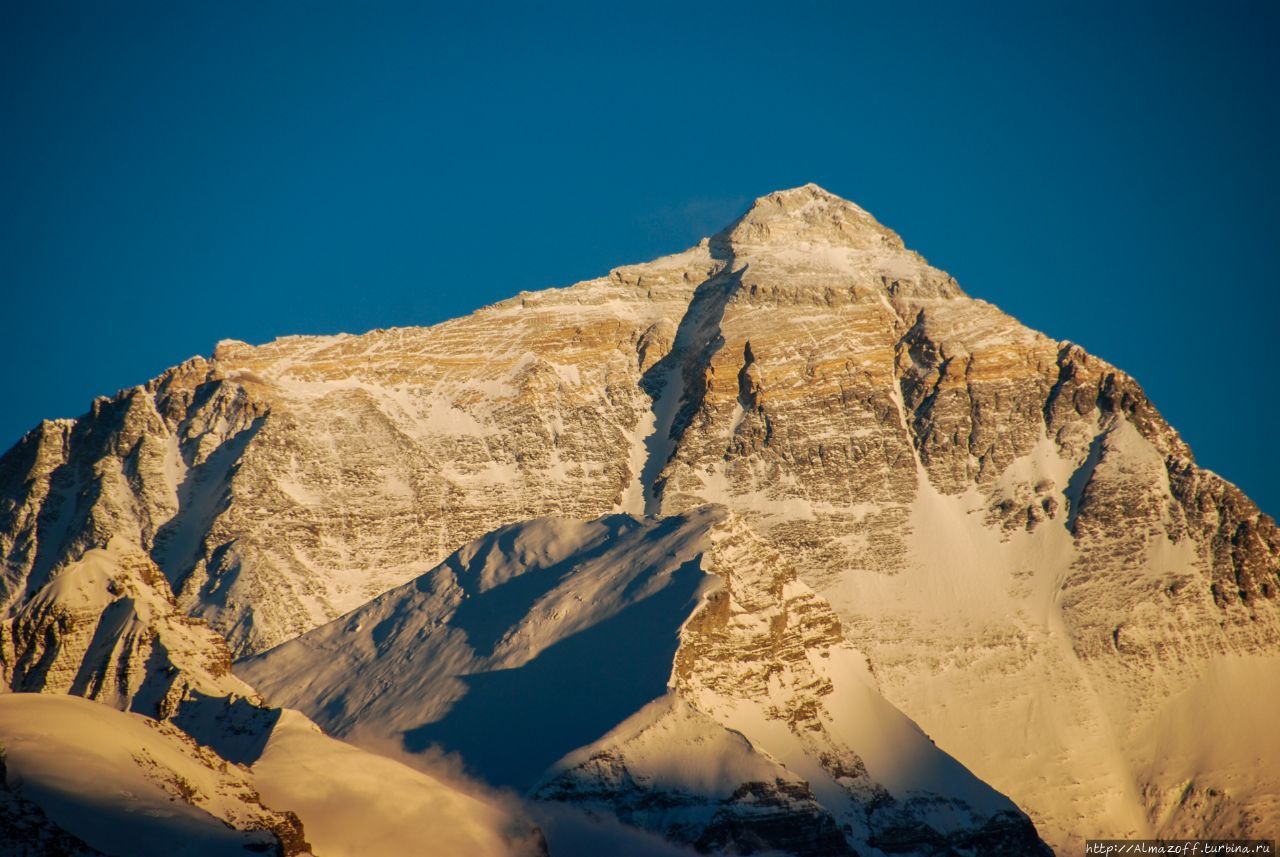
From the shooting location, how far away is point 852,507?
174500mm

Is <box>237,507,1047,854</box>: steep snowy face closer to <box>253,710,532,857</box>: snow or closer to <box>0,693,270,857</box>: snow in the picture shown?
<box>253,710,532,857</box>: snow

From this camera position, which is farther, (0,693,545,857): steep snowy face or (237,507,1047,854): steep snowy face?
(237,507,1047,854): steep snowy face

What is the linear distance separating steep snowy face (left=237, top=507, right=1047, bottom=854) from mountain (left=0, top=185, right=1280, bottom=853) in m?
2.34

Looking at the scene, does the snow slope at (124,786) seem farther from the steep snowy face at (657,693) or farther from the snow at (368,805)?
the steep snowy face at (657,693)

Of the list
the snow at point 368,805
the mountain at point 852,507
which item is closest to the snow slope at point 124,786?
the snow at point 368,805

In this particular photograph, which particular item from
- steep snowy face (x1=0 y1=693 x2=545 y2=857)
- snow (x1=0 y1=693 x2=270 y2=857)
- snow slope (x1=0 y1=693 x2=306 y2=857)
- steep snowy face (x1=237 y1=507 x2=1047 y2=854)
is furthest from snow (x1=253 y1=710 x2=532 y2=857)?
steep snowy face (x1=237 y1=507 x2=1047 y2=854)

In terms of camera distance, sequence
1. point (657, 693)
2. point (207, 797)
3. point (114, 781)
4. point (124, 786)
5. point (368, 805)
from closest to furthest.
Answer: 1. point (114, 781)
2. point (124, 786)
3. point (207, 797)
4. point (368, 805)
5. point (657, 693)

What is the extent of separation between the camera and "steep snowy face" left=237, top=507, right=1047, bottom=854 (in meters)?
102

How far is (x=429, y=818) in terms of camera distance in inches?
3514

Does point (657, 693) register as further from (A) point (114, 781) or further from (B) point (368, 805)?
(A) point (114, 781)

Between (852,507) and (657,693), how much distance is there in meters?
69.8

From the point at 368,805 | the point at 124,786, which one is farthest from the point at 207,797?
the point at 368,805

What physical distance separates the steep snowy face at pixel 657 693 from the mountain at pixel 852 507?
7.67 ft

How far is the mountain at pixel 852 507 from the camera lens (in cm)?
14938
